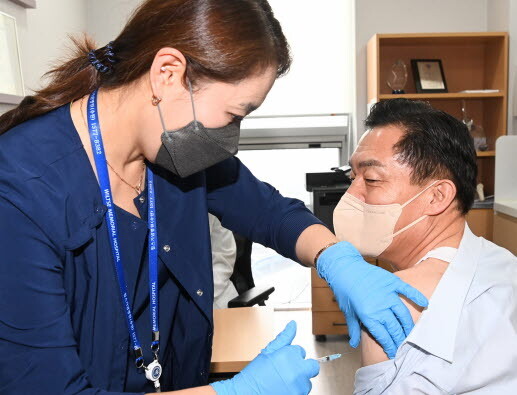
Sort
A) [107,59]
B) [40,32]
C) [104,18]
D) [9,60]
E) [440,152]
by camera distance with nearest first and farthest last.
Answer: [107,59] → [440,152] → [9,60] → [40,32] → [104,18]

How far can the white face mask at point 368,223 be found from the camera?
4.46 ft

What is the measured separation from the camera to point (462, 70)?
13.1 feet

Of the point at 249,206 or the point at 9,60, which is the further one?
the point at 9,60

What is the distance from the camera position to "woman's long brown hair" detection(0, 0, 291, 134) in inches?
38.4

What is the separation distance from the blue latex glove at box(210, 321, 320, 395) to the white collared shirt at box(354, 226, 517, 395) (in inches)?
6.6

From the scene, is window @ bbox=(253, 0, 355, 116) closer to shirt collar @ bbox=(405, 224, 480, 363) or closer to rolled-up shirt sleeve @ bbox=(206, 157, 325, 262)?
rolled-up shirt sleeve @ bbox=(206, 157, 325, 262)

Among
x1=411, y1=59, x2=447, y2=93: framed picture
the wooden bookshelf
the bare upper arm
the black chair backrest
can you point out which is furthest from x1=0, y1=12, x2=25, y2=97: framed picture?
x1=411, y1=59, x2=447, y2=93: framed picture

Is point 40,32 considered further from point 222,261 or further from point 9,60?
point 222,261

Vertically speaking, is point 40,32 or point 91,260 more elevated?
point 40,32

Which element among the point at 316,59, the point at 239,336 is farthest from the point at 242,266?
the point at 316,59

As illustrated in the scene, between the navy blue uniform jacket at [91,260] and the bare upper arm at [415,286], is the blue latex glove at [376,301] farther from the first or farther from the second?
the navy blue uniform jacket at [91,260]

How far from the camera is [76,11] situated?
12.0 ft

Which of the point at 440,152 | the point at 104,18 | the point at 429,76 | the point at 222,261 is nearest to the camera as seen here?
the point at 440,152

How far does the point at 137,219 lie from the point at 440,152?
2.47 feet
